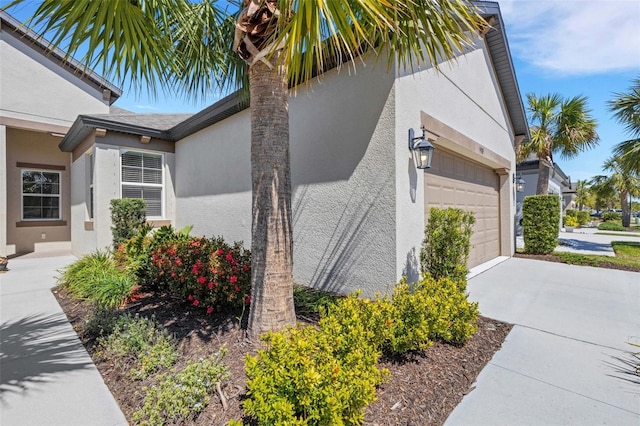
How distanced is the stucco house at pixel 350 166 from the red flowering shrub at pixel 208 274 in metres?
1.97

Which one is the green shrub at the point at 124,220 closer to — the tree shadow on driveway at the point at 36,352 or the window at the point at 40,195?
the tree shadow on driveway at the point at 36,352

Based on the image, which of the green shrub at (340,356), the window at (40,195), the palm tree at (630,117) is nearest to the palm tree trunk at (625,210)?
the palm tree at (630,117)

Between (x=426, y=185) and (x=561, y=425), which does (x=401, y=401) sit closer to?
(x=561, y=425)

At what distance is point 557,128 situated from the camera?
1248 centimetres

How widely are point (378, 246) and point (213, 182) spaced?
6155 millimetres

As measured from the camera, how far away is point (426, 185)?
19.6 feet

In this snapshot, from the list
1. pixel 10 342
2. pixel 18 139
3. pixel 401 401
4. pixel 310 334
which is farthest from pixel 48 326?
pixel 18 139

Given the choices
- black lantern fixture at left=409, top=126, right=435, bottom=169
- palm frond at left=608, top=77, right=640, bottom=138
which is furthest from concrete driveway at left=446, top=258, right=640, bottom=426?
palm frond at left=608, top=77, right=640, bottom=138

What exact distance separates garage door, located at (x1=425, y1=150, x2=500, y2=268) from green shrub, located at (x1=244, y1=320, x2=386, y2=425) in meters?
4.35

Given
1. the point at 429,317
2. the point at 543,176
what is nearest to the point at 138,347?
the point at 429,317

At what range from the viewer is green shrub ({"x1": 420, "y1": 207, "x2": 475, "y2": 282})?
192 inches

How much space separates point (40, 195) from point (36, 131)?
260cm

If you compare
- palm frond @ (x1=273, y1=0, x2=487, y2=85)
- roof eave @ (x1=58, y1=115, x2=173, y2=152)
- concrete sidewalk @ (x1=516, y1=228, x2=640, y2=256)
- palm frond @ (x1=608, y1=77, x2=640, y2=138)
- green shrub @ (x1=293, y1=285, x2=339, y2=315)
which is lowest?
concrete sidewalk @ (x1=516, y1=228, x2=640, y2=256)

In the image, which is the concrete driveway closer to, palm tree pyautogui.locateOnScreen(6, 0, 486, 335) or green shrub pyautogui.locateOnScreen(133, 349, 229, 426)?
green shrub pyautogui.locateOnScreen(133, 349, 229, 426)
